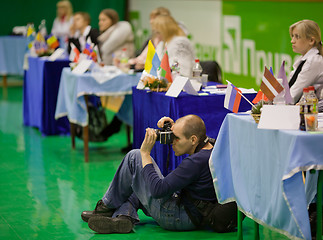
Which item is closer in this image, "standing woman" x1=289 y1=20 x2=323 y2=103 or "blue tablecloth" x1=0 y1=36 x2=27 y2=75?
"standing woman" x1=289 y1=20 x2=323 y2=103

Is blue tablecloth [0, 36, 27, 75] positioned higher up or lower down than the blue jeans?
higher up

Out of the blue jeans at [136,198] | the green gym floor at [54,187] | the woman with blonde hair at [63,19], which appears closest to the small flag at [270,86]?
the blue jeans at [136,198]

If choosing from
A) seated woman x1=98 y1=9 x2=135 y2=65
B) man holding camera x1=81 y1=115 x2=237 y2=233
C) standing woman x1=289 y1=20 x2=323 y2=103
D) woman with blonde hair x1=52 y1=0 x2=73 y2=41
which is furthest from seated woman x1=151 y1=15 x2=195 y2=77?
woman with blonde hair x1=52 y1=0 x2=73 y2=41

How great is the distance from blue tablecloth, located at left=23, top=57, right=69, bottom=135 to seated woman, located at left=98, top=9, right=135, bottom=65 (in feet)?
1.55

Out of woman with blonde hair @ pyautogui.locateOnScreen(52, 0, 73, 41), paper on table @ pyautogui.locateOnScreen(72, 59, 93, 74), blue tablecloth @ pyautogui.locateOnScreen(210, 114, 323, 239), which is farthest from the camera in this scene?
woman with blonde hair @ pyautogui.locateOnScreen(52, 0, 73, 41)

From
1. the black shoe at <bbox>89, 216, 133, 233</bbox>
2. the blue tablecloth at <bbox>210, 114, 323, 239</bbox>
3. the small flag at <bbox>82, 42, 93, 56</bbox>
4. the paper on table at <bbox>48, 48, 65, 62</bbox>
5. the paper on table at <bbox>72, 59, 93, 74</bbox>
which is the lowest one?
the black shoe at <bbox>89, 216, 133, 233</bbox>

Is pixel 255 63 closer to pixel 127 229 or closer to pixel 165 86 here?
pixel 165 86

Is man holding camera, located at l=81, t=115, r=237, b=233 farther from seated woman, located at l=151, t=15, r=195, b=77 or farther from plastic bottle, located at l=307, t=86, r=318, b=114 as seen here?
seated woman, located at l=151, t=15, r=195, b=77

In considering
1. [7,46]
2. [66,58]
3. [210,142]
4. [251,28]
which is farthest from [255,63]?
[7,46]

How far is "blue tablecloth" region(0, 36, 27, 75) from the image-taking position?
12.2 meters

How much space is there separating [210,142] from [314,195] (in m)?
0.67

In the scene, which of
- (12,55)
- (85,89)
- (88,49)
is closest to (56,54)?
(88,49)

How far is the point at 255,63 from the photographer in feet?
23.5

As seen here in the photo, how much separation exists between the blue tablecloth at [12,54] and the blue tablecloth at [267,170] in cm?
953
